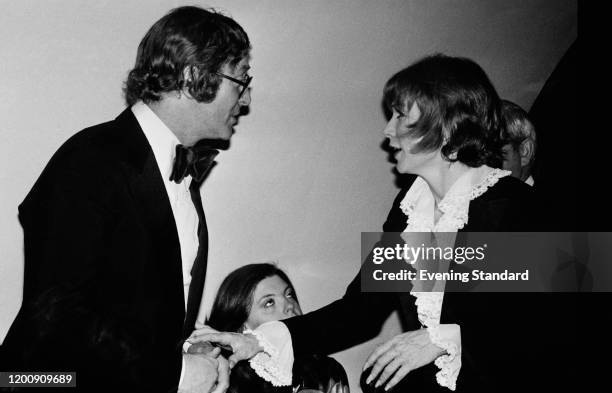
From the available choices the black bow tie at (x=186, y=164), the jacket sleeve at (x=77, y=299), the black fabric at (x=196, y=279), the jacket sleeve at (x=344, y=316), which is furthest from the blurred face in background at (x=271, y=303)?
the jacket sleeve at (x=77, y=299)

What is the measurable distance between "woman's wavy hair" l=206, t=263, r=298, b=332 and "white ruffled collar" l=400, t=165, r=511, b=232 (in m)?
0.72

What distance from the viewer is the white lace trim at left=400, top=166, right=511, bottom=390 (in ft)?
6.44

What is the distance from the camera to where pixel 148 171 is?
6.47 feet

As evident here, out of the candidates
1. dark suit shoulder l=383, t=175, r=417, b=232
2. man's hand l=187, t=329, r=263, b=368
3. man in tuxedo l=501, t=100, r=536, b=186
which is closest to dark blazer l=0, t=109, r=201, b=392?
man's hand l=187, t=329, r=263, b=368

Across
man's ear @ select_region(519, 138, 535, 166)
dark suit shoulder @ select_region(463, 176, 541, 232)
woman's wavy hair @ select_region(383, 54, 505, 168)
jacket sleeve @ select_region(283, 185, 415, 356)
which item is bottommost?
jacket sleeve @ select_region(283, 185, 415, 356)

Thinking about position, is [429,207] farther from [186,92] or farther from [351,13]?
[351,13]

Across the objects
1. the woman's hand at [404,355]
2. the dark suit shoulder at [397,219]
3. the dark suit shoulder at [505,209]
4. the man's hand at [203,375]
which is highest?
the dark suit shoulder at [397,219]

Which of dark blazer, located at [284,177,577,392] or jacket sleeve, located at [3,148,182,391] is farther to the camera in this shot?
dark blazer, located at [284,177,577,392]

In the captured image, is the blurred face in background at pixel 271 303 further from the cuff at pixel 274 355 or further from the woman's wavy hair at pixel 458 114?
the woman's wavy hair at pixel 458 114

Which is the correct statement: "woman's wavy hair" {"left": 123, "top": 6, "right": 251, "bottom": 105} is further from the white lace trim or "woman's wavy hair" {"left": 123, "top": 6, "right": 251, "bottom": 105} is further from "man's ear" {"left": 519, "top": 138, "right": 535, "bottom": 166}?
"man's ear" {"left": 519, "top": 138, "right": 535, "bottom": 166}

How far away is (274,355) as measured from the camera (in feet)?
7.30

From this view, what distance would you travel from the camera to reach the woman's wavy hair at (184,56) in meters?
2.15

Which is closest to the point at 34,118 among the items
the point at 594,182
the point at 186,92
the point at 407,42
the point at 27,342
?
the point at 186,92

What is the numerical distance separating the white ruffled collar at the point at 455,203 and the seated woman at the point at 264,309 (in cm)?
67
